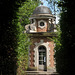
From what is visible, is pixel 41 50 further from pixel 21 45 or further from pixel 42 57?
pixel 21 45

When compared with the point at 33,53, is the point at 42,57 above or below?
below

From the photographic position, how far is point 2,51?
7211 millimetres

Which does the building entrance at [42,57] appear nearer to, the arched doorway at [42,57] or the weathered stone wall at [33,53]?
the arched doorway at [42,57]

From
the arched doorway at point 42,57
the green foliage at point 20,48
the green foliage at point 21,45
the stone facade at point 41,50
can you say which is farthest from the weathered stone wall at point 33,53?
the green foliage at point 20,48

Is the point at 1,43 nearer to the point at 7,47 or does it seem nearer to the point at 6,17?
the point at 7,47

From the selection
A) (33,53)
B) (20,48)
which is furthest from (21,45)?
(33,53)

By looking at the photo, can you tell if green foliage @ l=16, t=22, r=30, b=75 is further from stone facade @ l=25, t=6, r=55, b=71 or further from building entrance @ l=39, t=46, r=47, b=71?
building entrance @ l=39, t=46, r=47, b=71

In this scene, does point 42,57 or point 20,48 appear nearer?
point 20,48

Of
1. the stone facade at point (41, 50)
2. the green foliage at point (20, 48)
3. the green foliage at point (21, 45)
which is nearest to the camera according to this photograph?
the green foliage at point (21, 45)

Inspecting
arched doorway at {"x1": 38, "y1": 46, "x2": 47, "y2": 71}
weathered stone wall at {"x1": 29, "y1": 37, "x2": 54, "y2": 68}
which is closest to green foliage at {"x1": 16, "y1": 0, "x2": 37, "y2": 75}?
weathered stone wall at {"x1": 29, "y1": 37, "x2": 54, "y2": 68}

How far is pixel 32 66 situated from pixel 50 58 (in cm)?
240

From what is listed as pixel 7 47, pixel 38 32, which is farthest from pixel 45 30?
pixel 7 47

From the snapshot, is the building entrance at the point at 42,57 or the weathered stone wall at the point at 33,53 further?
the building entrance at the point at 42,57

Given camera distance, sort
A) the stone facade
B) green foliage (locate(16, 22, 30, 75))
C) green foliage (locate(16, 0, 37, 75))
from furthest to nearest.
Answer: the stone facade < green foliage (locate(16, 22, 30, 75)) < green foliage (locate(16, 0, 37, 75))
